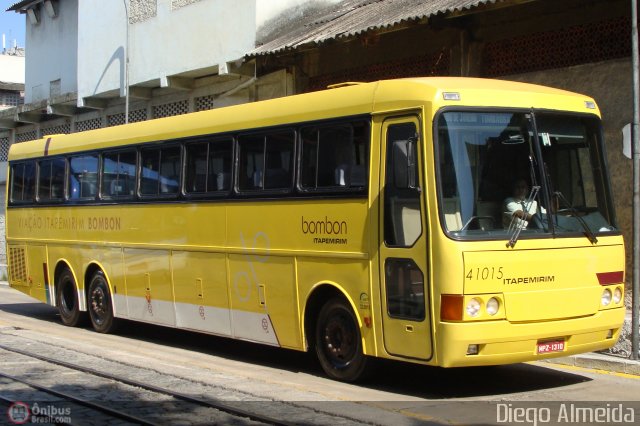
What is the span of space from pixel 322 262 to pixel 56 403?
304 cm

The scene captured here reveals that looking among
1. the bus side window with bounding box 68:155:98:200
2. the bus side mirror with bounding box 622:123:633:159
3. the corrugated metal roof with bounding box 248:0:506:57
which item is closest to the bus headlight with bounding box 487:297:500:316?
the bus side mirror with bounding box 622:123:633:159

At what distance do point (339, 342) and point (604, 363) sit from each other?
3088mm

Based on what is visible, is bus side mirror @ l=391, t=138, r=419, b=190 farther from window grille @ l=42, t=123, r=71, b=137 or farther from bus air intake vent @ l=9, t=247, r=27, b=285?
window grille @ l=42, t=123, r=71, b=137

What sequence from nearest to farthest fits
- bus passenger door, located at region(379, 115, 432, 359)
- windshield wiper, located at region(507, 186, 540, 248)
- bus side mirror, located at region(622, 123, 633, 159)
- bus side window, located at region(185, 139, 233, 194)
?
windshield wiper, located at region(507, 186, 540, 248) < bus passenger door, located at region(379, 115, 432, 359) < bus side mirror, located at region(622, 123, 633, 159) < bus side window, located at region(185, 139, 233, 194)

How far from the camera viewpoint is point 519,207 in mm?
8195

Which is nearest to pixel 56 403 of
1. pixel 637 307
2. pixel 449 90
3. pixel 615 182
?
pixel 449 90

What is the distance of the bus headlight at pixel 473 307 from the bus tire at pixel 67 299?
28.9 feet

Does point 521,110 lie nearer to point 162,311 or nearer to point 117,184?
point 162,311

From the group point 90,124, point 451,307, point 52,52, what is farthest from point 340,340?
point 52,52

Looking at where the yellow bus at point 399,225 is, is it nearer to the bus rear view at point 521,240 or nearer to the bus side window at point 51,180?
the bus rear view at point 521,240

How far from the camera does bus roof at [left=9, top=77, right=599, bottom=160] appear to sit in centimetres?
827

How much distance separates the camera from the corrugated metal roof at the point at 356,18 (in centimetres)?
1338

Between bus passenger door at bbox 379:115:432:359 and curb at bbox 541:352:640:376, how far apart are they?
2.93 m

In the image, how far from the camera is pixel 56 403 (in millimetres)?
8258
